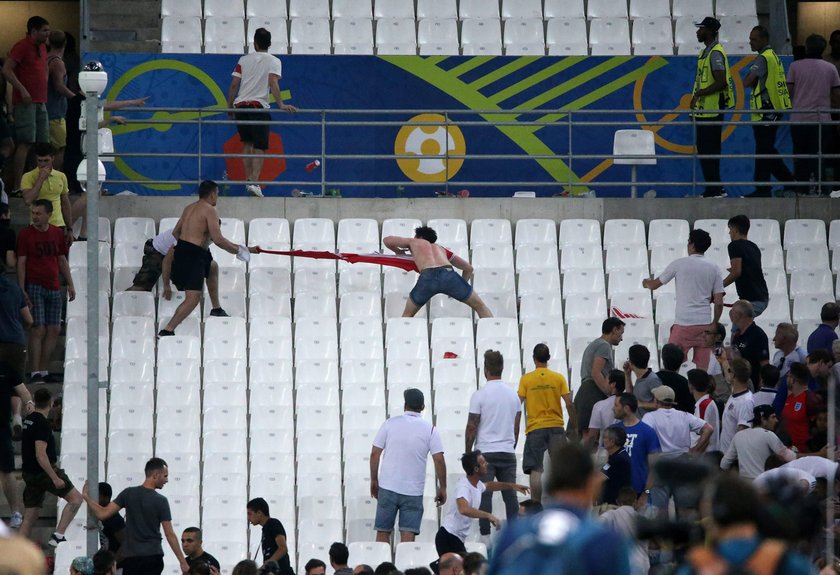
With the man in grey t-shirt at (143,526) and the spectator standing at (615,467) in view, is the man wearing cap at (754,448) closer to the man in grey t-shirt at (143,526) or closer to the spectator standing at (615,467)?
the spectator standing at (615,467)

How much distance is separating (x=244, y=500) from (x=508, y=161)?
616 centimetres

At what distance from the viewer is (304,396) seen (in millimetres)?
14172

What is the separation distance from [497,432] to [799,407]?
7.51 feet

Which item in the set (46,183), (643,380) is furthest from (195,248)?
(643,380)

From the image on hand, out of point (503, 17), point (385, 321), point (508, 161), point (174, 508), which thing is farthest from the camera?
point (503, 17)

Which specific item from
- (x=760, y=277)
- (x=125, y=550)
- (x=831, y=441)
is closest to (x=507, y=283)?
(x=760, y=277)

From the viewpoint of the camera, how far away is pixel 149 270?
15.3 m

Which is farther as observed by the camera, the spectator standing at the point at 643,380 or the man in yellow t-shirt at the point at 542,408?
the man in yellow t-shirt at the point at 542,408

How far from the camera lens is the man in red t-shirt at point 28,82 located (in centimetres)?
1638

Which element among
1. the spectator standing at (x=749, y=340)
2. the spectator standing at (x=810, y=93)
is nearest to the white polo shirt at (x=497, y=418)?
the spectator standing at (x=749, y=340)

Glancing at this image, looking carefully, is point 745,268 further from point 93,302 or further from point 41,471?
point 41,471

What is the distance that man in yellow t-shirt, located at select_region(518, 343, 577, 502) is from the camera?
510 inches

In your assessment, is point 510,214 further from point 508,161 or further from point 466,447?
point 466,447

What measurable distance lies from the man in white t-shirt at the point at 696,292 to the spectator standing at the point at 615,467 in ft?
9.09
